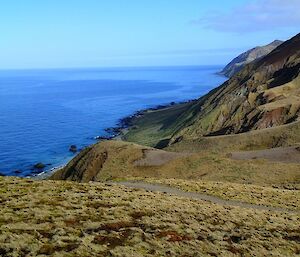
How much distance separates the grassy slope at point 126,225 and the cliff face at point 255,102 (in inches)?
2934

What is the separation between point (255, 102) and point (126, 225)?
10985 centimetres

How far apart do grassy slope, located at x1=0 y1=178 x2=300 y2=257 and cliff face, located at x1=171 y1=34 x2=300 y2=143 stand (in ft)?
244

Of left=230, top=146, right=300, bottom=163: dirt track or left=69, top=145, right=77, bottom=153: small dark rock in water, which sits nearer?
left=230, top=146, right=300, bottom=163: dirt track

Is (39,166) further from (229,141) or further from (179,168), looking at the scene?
(179,168)

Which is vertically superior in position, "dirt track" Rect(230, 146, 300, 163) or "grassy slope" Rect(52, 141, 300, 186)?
"dirt track" Rect(230, 146, 300, 163)

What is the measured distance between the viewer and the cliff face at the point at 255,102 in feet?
351

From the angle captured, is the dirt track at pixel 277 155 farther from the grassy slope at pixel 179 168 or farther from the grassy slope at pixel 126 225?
the grassy slope at pixel 126 225

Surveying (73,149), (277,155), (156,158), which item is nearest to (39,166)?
(73,149)

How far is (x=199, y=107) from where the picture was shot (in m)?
165

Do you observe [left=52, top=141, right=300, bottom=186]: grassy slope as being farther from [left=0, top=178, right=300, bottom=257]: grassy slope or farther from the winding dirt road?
[left=0, top=178, right=300, bottom=257]: grassy slope

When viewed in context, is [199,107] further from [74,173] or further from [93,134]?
[74,173]

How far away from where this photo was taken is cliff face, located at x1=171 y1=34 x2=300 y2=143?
10688 centimetres

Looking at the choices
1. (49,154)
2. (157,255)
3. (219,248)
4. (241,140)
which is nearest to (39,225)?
(157,255)

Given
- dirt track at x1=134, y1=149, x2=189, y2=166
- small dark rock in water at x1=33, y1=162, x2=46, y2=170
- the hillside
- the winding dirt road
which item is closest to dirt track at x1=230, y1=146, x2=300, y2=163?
the hillside
